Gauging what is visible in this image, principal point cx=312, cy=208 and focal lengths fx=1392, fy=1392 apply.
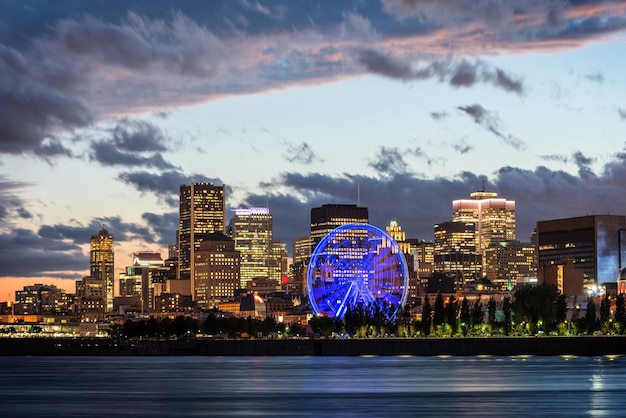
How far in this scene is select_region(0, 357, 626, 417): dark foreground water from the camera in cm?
8650

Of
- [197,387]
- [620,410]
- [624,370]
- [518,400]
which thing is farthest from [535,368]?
[620,410]

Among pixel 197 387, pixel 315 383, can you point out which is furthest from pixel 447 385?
pixel 197 387

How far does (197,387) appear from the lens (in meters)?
118

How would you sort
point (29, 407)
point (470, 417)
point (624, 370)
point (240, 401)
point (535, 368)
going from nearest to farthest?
point (470, 417)
point (29, 407)
point (240, 401)
point (624, 370)
point (535, 368)

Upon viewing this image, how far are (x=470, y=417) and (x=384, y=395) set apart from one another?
21475 mm

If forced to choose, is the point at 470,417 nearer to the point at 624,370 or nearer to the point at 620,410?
the point at 620,410

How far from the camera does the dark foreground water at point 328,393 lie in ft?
284

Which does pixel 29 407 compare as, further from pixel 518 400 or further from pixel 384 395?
pixel 518 400

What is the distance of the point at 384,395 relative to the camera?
101500 millimetres

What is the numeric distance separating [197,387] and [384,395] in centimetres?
2206

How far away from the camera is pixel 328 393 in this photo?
344 feet

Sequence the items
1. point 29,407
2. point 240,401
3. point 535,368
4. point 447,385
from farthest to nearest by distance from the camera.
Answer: point 535,368, point 447,385, point 240,401, point 29,407

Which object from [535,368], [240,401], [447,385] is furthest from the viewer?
[535,368]

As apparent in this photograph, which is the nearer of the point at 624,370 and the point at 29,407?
the point at 29,407
